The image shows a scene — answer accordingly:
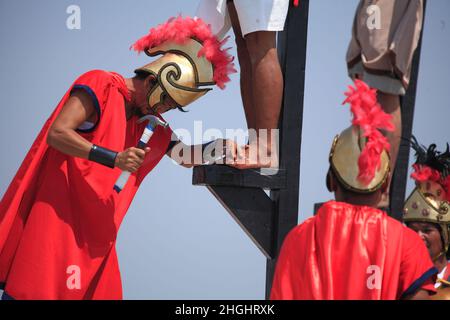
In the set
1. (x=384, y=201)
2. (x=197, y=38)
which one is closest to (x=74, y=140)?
(x=197, y=38)

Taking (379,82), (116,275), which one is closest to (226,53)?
(379,82)

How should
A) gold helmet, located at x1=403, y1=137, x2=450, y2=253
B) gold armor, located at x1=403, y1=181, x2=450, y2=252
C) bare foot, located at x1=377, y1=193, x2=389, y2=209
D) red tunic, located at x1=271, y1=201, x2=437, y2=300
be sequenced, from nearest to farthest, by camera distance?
red tunic, located at x1=271, y1=201, x2=437, y2=300 → bare foot, located at x1=377, y1=193, x2=389, y2=209 → gold helmet, located at x1=403, y1=137, x2=450, y2=253 → gold armor, located at x1=403, y1=181, x2=450, y2=252

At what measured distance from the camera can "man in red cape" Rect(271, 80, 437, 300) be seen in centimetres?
260

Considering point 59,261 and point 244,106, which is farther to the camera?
point 244,106

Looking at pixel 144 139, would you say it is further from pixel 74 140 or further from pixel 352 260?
pixel 352 260

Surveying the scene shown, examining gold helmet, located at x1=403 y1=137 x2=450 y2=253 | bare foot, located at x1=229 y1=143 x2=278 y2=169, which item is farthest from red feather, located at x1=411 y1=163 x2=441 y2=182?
bare foot, located at x1=229 y1=143 x2=278 y2=169

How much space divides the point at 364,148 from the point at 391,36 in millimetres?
593

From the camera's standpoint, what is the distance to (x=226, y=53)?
11.2 feet

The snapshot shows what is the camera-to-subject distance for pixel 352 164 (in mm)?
2713

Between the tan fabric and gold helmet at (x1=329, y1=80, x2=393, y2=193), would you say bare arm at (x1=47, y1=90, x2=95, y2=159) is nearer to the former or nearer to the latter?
gold helmet at (x1=329, y1=80, x2=393, y2=193)

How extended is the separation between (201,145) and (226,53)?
443 millimetres

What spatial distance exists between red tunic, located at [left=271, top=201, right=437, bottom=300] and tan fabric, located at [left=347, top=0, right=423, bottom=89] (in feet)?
2.11

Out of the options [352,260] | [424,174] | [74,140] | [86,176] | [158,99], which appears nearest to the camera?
[352,260]
